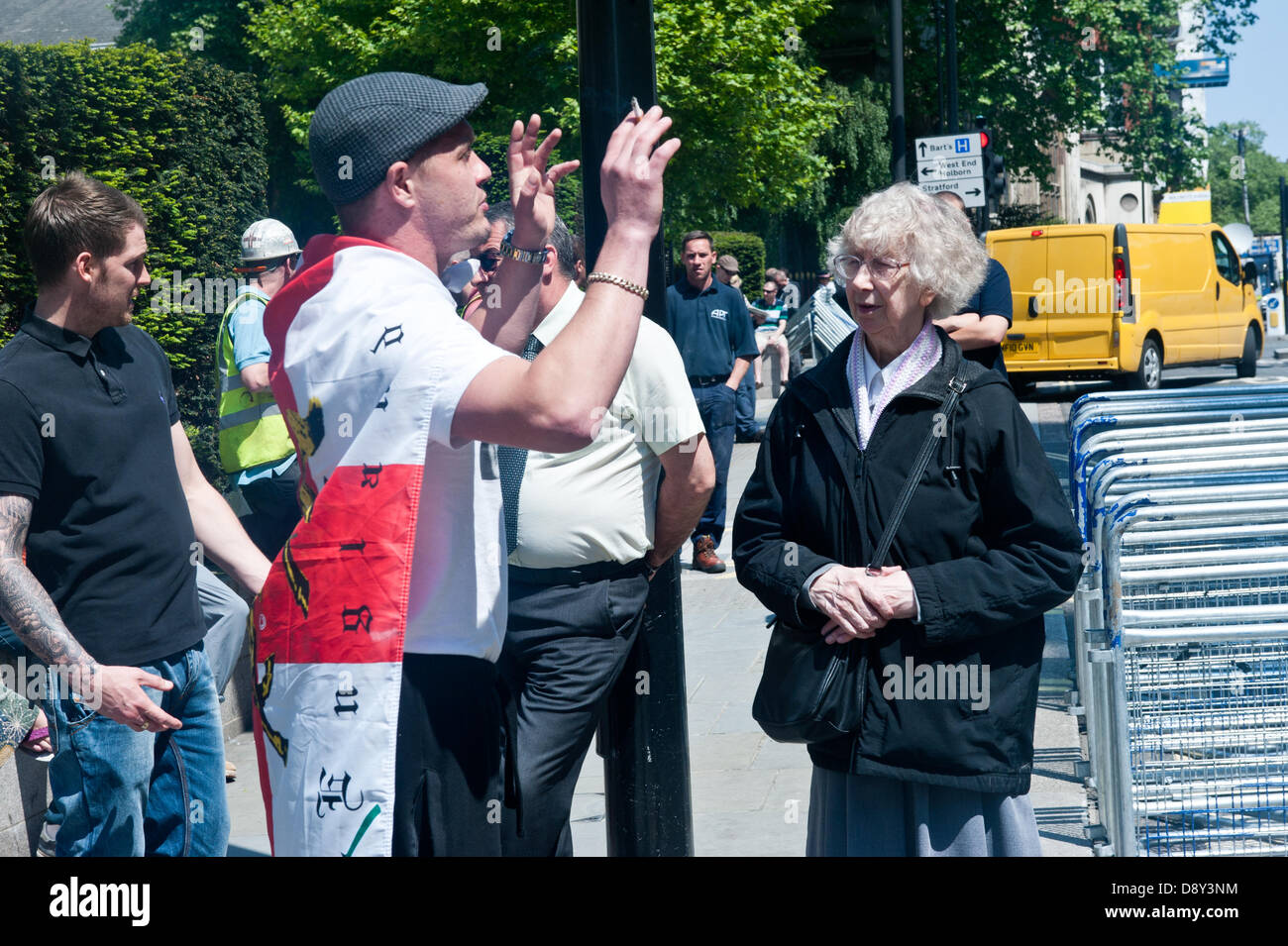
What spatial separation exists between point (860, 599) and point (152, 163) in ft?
25.2

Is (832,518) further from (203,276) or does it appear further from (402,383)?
(203,276)

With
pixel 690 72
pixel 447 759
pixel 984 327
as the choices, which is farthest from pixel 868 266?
pixel 690 72

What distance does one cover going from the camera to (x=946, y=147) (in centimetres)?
1466

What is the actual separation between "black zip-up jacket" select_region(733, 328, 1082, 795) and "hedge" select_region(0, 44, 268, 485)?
5868mm

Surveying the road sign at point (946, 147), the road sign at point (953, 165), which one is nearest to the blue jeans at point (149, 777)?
the road sign at point (953, 165)

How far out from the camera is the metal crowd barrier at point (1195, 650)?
10.7ft

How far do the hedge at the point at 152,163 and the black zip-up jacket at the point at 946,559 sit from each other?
5.87 m

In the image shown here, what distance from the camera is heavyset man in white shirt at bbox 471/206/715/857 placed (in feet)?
11.1

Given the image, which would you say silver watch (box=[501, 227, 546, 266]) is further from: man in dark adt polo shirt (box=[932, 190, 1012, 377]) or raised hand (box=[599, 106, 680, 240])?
man in dark adt polo shirt (box=[932, 190, 1012, 377])

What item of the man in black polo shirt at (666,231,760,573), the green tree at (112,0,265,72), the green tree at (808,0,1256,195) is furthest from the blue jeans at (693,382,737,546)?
the green tree at (112,0,265,72)

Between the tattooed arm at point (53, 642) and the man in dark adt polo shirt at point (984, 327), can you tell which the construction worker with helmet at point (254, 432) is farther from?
the man in dark adt polo shirt at point (984, 327)

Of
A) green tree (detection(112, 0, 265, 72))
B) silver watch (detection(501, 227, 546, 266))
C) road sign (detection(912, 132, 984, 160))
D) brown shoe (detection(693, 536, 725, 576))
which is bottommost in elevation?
brown shoe (detection(693, 536, 725, 576))

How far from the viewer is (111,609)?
3.21m

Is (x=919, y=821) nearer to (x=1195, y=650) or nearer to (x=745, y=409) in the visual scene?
(x=1195, y=650)
